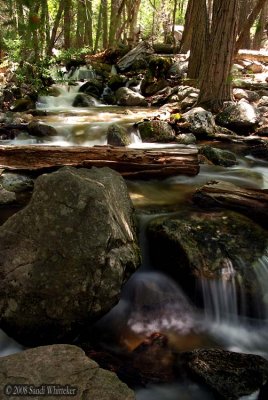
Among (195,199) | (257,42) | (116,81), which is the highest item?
(257,42)

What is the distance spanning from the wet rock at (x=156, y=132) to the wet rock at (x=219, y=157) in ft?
4.00

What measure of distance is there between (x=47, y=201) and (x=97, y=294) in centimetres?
92

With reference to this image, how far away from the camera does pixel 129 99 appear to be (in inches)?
473

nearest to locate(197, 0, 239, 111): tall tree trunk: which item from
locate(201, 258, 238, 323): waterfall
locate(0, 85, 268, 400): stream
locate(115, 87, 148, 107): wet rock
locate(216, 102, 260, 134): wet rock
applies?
locate(216, 102, 260, 134): wet rock

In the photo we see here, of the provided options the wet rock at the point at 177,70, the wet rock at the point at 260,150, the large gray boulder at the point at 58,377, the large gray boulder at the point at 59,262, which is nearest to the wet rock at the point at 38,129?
the wet rock at the point at 260,150

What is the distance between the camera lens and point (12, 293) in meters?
2.95

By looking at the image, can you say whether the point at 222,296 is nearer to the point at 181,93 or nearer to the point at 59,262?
the point at 59,262

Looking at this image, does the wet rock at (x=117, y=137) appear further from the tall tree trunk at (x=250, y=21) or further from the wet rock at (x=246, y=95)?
the tall tree trunk at (x=250, y=21)

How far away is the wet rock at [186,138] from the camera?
7.48m

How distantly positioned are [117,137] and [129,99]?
5170mm

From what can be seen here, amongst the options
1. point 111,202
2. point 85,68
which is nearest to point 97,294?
point 111,202

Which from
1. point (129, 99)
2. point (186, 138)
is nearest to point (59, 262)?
point (186, 138)

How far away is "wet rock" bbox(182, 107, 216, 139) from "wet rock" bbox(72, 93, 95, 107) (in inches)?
204

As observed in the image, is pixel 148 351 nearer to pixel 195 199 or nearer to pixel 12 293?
pixel 12 293
